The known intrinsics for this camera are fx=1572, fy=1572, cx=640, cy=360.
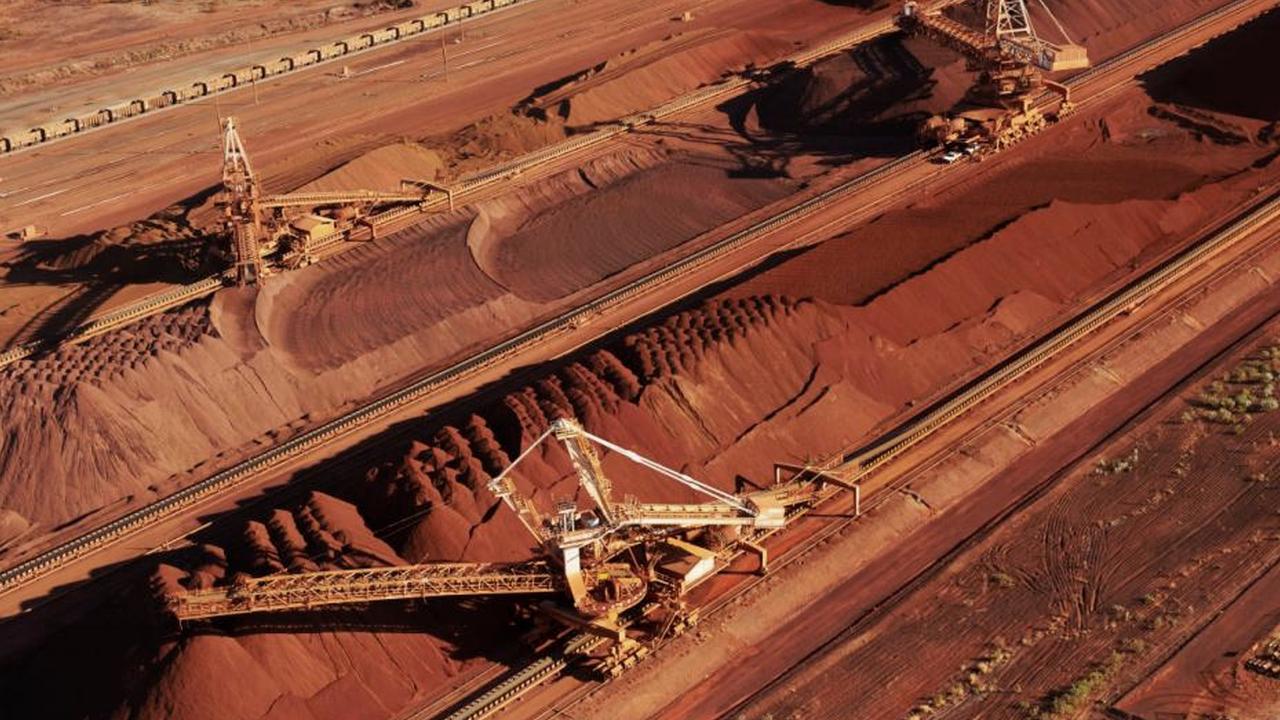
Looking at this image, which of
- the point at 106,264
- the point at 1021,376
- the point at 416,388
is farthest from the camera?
the point at 106,264

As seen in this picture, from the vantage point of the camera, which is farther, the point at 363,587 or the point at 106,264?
the point at 106,264

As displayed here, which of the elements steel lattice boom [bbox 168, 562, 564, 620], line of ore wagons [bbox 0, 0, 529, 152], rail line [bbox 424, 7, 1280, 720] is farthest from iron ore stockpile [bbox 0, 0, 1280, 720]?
line of ore wagons [bbox 0, 0, 529, 152]

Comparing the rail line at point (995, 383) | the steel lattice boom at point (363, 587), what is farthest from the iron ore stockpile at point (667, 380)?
the rail line at point (995, 383)

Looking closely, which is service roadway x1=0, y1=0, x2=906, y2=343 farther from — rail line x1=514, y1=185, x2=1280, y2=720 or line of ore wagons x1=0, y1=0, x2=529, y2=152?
rail line x1=514, y1=185, x2=1280, y2=720

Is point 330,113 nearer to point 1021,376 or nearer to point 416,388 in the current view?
point 416,388

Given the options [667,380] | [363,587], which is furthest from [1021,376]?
[363,587]

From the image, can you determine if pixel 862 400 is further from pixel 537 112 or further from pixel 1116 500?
pixel 537 112
